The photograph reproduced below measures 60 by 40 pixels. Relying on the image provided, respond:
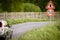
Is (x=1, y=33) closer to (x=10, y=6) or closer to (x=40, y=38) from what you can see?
(x=40, y=38)

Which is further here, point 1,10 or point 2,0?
point 1,10

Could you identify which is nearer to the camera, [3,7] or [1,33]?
[3,7]

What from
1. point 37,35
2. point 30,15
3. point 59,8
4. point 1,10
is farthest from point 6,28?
point 30,15

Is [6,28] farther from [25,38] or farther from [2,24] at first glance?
[25,38]

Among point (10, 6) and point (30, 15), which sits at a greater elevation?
point (10, 6)

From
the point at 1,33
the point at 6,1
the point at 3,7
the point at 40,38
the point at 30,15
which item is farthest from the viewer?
the point at 30,15

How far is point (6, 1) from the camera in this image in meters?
6.92

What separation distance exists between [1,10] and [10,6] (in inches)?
12.3

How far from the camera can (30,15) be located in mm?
29984

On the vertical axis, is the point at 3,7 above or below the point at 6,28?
above

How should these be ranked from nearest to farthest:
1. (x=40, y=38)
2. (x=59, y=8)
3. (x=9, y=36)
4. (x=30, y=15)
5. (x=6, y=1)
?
(x=59, y=8) < (x=6, y=1) < (x=40, y=38) < (x=9, y=36) < (x=30, y=15)

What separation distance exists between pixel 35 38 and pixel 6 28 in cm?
161

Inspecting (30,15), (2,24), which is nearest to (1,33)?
(2,24)

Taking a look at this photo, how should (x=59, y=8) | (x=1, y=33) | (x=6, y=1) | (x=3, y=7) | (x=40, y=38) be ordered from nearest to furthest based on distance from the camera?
(x=59, y=8), (x=6, y=1), (x=3, y=7), (x=40, y=38), (x=1, y=33)
